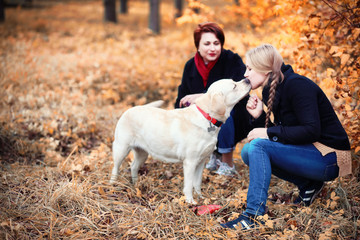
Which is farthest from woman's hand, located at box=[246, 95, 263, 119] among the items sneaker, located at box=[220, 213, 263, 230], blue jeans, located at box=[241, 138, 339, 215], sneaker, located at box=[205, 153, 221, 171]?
sneaker, located at box=[205, 153, 221, 171]

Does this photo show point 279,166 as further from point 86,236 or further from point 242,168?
point 86,236

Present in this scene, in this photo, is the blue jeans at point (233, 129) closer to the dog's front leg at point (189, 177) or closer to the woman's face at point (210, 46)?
the woman's face at point (210, 46)

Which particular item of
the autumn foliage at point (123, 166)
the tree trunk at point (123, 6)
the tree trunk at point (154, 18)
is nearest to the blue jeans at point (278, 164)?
the autumn foliage at point (123, 166)

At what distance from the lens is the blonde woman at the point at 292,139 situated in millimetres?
2807

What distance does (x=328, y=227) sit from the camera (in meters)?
2.85

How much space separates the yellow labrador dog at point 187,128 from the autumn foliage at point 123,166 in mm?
445

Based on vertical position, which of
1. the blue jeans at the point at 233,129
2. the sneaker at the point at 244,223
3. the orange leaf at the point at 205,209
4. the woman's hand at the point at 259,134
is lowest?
the orange leaf at the point at 205,209

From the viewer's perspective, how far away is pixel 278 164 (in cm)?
299

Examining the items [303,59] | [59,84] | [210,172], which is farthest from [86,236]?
[59,84]

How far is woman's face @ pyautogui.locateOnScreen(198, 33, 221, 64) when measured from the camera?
13.4 ft

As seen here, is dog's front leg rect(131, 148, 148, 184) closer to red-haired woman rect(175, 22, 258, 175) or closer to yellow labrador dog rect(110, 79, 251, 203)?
yellow labrador dog rect(110, 79, 251, 203)

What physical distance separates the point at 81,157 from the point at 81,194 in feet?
3.85

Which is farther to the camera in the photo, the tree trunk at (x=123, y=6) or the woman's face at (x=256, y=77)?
the tree trunk at (x=123, y=6)

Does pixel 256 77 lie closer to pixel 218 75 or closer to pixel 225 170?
pixel 218 75
